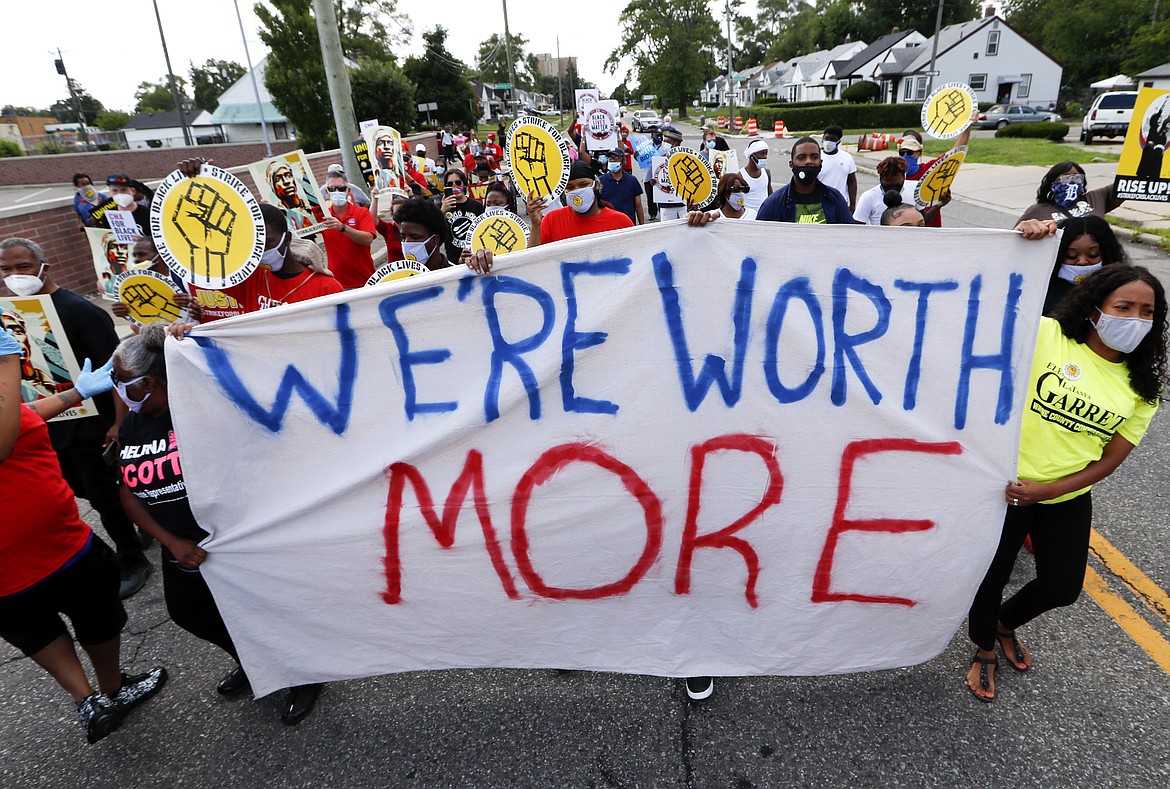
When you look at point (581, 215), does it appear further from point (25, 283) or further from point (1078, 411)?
point (1078, 411)

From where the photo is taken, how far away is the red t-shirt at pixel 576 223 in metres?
4.77

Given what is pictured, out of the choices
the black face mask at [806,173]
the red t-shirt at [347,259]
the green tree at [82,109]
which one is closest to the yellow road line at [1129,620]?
the black face mask at [806,173]

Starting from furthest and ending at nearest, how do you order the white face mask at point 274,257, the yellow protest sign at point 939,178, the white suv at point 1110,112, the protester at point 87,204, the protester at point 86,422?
the white suv at point 1110,112, the protester at point 87,204, the yellow protest sign at point 939,178, the white face mask at point 274,257, the protester at point 86,422

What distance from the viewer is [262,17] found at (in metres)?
26.9

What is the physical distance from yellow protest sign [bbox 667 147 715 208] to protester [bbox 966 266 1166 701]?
4.99 m

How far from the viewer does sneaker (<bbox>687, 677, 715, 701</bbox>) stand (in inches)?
97.8

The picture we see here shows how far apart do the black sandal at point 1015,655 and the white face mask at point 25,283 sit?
4.61m

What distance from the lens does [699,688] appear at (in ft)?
8.18

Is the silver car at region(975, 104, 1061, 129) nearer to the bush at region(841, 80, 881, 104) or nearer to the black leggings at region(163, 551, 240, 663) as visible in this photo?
the bush at region(841, 80, 881, 104)

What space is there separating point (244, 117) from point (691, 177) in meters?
53.3

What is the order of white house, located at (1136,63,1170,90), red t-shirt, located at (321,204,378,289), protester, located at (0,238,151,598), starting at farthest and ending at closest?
white house, located at (1136,63,1170,90), red t-shirt, located at (321,204,378,289), protester, located at (0,238,151,598)

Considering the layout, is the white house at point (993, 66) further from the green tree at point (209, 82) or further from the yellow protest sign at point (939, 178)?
the green tree at point (209, 82)

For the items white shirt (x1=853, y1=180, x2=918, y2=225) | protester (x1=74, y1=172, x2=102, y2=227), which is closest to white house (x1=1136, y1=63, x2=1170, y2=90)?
white shirt (x1=853, y1=180, x2=918, y2=225)

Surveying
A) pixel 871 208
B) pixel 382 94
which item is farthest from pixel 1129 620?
pixel 382 94
